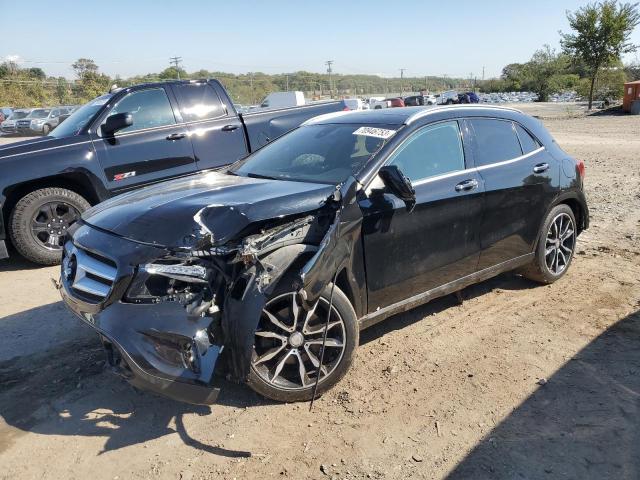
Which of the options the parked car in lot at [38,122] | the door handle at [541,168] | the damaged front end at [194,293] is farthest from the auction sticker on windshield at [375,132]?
the parked car in lot at [38,122]

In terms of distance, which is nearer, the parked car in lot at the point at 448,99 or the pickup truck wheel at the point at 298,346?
the pickup truck wheel at the point at 298,346

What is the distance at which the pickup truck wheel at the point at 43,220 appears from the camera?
6004mm

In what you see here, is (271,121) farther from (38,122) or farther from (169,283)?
(38,122)

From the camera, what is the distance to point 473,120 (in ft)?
14.6

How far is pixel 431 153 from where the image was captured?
4.08 m

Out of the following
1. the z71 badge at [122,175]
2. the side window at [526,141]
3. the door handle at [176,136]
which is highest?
the door handle at [176,136]

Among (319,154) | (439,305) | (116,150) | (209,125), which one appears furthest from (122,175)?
(439,305)

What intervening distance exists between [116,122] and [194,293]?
4.16m

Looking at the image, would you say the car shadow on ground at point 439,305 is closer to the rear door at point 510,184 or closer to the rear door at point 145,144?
the rear door at point 510,184

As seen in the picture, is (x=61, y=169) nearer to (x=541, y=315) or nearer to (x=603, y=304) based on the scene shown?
(x=541, y=315)

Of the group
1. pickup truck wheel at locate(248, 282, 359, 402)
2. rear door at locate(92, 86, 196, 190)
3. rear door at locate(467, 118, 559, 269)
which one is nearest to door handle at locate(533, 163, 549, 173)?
rear door at locate(467, 118, 559, 269)

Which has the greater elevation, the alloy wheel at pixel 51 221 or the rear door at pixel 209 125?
the rear door at pixel 209 125

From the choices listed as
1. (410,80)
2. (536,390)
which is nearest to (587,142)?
(536,390)

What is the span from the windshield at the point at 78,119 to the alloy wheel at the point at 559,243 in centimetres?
557
